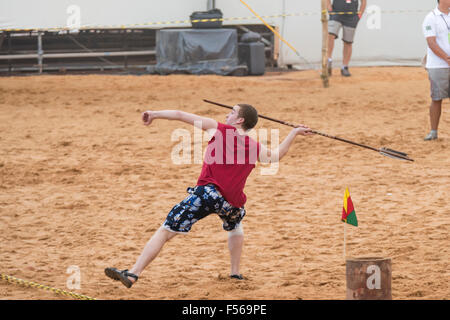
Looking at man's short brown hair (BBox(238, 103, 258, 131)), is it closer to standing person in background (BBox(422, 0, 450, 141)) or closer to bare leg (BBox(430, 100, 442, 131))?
standing person in background (BBox(422, 0, 450, 141))

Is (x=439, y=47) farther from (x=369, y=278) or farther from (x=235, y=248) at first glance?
(x=369, y=278)

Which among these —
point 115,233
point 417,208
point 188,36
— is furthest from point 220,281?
point 188,36

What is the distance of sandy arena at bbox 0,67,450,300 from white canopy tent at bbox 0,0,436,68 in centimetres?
392

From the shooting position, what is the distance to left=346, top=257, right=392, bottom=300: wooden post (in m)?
4.60

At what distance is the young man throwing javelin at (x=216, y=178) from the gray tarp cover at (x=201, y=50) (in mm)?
13829

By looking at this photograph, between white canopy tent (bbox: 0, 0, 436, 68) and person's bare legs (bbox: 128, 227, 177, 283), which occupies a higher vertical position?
white canopy tent (bbox: 0, 0, 436, 68)

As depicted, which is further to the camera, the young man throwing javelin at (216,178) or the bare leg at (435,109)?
the bare leg at (435,109)

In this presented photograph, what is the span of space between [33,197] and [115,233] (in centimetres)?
188

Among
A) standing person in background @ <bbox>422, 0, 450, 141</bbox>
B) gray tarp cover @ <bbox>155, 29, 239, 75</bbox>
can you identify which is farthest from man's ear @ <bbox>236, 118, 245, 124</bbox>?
gray tarp cover @ <bbox>155, 29, 239, 75</bbox>

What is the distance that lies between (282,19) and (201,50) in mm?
2505

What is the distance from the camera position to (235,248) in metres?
5.59

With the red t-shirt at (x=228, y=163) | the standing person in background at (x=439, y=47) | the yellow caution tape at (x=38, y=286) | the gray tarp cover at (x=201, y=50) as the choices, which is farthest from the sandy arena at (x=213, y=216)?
the gray tarp cover at (x=201, y=50)

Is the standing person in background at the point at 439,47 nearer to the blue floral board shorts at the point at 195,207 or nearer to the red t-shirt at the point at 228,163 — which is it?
the red t-shirt at the point at 228,163

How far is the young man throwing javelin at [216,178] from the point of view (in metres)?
5.22
